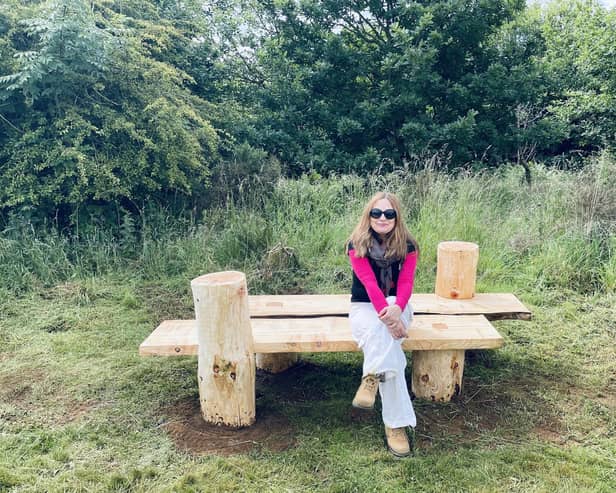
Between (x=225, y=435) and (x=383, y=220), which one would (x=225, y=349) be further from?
(x=383, y=220)

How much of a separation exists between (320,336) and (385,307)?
0.41 meters

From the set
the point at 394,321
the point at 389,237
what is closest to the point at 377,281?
the point at 389,237

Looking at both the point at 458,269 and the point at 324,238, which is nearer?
the point at 458,269

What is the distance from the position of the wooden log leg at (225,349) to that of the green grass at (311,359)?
26 cm

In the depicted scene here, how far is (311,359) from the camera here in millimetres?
3672

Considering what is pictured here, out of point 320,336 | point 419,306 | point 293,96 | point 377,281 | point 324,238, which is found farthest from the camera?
point 293,96

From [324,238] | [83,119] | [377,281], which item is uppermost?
[83,119]

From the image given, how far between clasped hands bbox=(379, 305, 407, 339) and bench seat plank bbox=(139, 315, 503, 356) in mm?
181

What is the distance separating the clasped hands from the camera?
8.58 feet

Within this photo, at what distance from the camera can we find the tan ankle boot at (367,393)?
2.60 meters

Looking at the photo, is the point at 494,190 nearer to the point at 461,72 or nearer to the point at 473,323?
the point at 461,72

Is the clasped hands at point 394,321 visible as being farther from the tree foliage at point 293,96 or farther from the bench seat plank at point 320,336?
the tree foliage at point 293,96

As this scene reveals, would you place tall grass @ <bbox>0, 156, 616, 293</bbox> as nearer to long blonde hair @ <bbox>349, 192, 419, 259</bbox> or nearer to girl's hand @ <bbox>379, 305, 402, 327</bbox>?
long blonde hair @ <bbox>349, 192, 419, 259</bbox>

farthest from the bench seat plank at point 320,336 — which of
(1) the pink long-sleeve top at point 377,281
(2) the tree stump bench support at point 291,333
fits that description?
(1) the pink long-sleeve top at point 377,281
